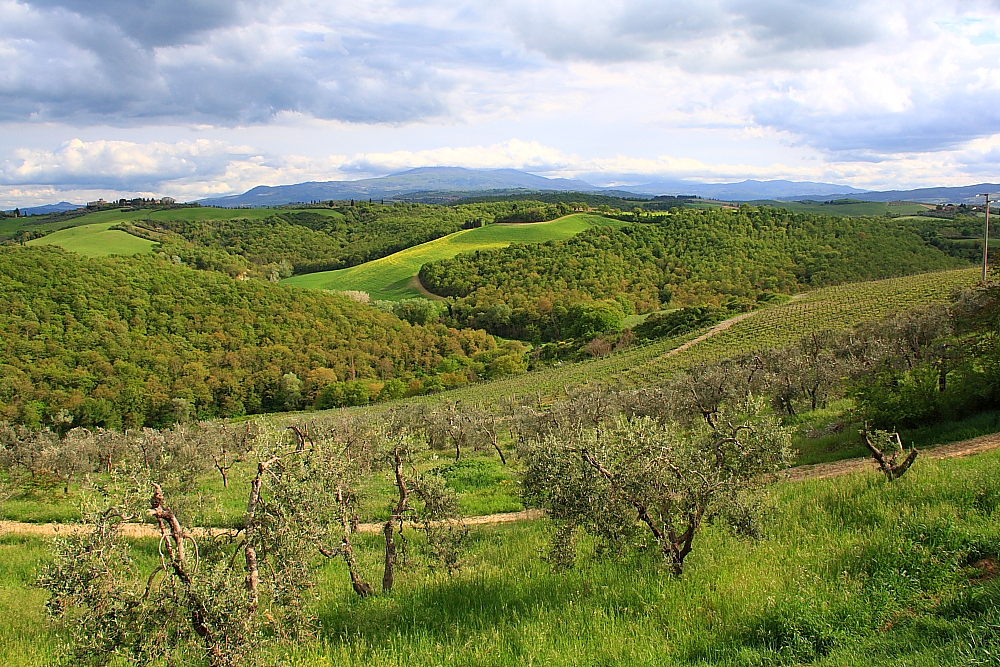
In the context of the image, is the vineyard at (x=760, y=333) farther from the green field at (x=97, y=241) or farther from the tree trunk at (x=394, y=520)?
the green field at (x=97, y=241)

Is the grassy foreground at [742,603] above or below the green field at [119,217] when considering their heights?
below

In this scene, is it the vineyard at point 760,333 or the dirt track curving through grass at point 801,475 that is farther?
the vineyard at point 760,333

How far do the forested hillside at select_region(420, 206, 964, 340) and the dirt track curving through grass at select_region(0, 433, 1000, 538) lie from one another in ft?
276

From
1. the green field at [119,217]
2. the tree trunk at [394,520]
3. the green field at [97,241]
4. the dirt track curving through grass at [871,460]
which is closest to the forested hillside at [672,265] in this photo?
the green field at [97,241]

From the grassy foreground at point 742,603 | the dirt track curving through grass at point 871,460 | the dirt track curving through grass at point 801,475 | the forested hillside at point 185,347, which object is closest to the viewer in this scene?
the grassy foreground at point 742,603

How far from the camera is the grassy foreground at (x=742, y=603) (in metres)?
5.80

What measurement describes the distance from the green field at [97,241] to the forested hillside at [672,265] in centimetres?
6446

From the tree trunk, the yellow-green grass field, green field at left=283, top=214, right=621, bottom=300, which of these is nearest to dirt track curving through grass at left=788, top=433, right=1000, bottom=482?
the tree trunk

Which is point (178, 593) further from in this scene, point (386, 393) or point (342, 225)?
point (342, 225)

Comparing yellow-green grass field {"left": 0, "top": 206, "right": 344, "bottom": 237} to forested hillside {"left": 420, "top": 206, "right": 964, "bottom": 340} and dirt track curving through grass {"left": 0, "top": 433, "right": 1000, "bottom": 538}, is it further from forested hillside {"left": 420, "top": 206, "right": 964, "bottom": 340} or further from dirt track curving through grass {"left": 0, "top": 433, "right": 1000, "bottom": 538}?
dirt track curving through grass {"left": 0, "top": 433, "right": 1000, "bottom": 538}

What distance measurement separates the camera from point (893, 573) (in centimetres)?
686

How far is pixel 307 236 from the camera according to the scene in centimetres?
18250

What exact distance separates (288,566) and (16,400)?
84.4 metres

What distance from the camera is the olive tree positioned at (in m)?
7.32
